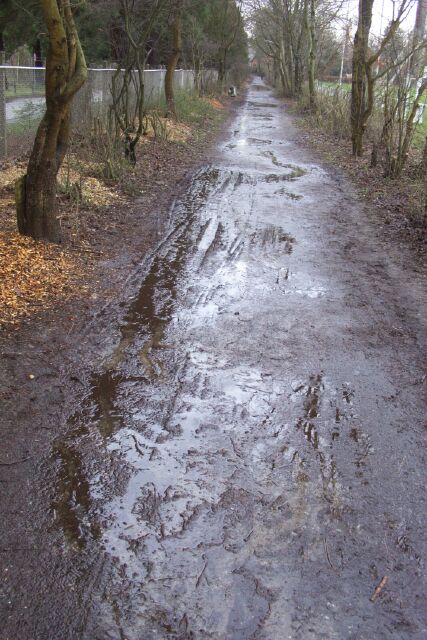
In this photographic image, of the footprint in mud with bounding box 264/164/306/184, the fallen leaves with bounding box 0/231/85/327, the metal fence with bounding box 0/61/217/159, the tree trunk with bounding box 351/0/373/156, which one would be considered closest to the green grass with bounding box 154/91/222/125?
the metal fence with bounding box 0/61/217/159

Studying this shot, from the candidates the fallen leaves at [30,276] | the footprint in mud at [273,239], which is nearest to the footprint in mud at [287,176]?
the footprint in mud at [273,239]

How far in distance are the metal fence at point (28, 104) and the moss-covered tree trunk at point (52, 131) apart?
14.9ft

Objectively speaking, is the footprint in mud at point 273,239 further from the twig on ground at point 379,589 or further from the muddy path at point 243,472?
the twig on ground at point 379,589

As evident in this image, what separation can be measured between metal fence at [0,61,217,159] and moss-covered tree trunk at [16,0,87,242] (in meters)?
4.53

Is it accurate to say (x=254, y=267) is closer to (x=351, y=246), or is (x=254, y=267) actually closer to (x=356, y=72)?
(x=351, y=246)

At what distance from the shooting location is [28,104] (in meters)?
12.9

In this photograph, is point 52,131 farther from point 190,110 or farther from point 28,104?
point 190,110

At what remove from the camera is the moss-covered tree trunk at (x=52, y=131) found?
684 centimetres

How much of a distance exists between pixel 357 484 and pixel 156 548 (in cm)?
127

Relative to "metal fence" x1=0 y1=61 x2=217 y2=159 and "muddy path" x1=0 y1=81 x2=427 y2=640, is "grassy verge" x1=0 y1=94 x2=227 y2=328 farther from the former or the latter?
"muddy path" x1=0 y1=81 x2=427 y2=640

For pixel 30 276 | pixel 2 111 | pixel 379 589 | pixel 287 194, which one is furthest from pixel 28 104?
pixel 379 589

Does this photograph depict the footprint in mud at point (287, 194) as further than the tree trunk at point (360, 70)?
No

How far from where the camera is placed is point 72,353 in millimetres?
4973

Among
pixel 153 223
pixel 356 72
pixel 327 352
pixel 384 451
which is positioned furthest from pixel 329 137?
pixel 384 451
